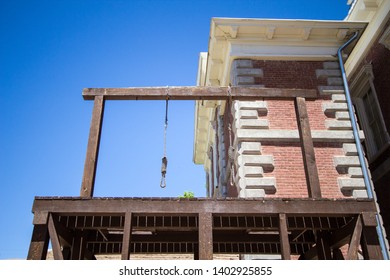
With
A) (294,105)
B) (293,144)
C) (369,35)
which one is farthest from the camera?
(369,35)

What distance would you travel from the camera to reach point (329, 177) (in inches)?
335

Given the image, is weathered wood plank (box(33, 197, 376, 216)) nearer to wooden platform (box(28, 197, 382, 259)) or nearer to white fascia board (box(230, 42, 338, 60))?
wooden platform (box(28, 197, 382, 259))

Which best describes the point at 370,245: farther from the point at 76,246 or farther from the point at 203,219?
the point at 76,246

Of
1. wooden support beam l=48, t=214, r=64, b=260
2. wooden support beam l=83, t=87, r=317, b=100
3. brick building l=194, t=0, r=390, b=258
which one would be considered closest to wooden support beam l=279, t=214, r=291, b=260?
wooden support beam l=83, t=87, r=317, b=100

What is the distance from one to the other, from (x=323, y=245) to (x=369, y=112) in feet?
27.0

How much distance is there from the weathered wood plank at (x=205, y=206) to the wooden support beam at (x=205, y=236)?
0.09 metres

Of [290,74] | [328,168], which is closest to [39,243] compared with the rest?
[328,168]

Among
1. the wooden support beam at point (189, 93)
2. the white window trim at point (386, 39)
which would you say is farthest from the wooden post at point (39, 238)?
the white window trim at point (386, 39)

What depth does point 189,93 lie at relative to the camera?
19.2 ft

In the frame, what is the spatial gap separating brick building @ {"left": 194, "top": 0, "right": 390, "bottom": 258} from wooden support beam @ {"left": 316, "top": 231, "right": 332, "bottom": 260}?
72.9 inches

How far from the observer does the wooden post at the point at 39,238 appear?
13.2 feet
